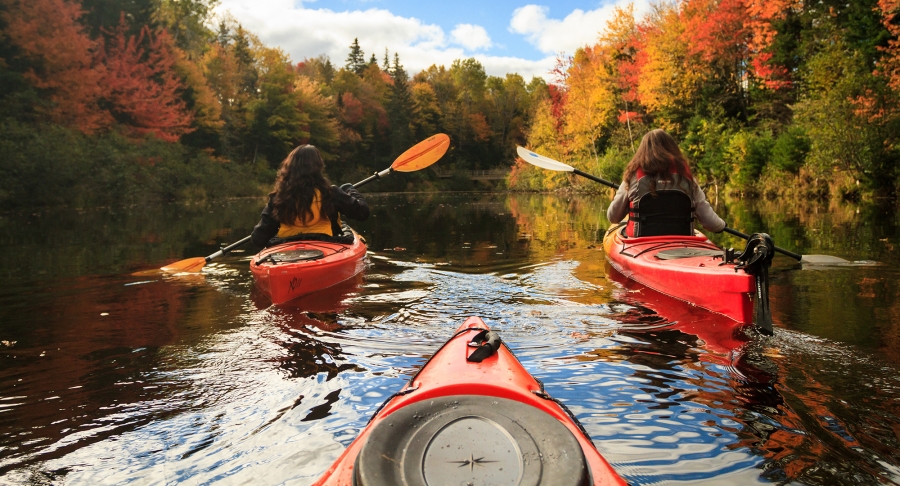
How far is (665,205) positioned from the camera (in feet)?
18.5

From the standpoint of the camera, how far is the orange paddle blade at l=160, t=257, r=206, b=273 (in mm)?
6988

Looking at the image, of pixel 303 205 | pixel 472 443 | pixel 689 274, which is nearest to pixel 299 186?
pixel 303 205

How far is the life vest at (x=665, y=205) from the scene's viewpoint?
5.58 meters

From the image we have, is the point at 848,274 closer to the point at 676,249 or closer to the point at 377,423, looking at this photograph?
the point at 676,249

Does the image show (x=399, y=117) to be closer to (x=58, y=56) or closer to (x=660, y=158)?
(x=58, y=56)

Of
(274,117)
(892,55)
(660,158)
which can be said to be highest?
(274,117)

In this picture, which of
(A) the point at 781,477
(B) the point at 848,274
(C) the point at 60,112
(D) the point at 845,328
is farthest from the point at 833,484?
(C) the point at 60,112

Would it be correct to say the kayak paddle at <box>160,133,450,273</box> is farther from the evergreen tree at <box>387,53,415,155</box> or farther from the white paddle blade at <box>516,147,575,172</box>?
the evergreen tree at <box>387,53,415,155</box>

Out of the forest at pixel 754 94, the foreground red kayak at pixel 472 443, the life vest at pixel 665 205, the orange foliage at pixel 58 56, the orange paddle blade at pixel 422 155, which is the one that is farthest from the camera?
the orange foliage at pixel 58 56

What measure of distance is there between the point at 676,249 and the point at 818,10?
59.8 ft

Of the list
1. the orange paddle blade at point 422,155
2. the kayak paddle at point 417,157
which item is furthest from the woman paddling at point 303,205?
the orange paddle blade at point 422,155

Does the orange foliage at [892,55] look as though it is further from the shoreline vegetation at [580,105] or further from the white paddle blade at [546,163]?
the white paddle blade at [546,163]

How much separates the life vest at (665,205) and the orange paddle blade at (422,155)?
9.64ft

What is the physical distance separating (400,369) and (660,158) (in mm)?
3432
